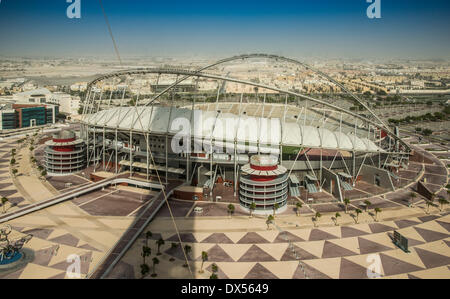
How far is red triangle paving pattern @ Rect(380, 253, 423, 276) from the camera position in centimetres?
3681

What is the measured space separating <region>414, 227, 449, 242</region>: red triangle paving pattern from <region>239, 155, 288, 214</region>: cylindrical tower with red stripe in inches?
779

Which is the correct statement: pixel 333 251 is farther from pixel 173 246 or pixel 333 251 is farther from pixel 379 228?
pixel 173 246

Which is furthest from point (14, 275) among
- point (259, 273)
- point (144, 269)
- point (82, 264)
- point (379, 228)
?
point (379, 228)

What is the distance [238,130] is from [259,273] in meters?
32.6

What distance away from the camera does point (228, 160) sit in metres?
64.3

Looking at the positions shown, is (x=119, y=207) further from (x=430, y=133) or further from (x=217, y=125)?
(x=430, y=133)

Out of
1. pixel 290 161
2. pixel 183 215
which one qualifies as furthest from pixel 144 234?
pixel 290 161

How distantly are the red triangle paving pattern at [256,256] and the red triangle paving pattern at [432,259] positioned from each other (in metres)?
17.9

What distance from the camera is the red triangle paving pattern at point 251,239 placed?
4338 centimetres

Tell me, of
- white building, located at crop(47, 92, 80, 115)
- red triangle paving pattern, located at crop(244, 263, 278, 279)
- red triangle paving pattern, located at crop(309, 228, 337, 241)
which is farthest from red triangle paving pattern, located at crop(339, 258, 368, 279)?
white building, located at crop(47, 92, 80, 115)

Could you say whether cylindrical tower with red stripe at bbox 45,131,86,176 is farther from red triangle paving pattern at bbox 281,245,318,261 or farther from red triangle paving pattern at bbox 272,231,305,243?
red triangle paving pattern at bbox 281,245,318,261

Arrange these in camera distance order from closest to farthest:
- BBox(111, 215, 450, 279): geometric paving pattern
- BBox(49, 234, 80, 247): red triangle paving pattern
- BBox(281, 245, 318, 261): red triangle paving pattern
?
BBox(111, 215, 450, 279): geometric paving pattern < BBox(281, 245, 318, 261): red triangle paving pattern < BBox(49, 234, 80, 247): red triangle paving pattern

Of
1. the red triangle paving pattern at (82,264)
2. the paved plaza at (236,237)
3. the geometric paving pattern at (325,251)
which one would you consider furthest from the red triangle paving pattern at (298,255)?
the red triangle paving pattern at (82,264)

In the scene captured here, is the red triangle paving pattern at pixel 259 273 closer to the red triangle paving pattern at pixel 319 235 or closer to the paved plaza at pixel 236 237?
the paved plaza at pixel 236 237
